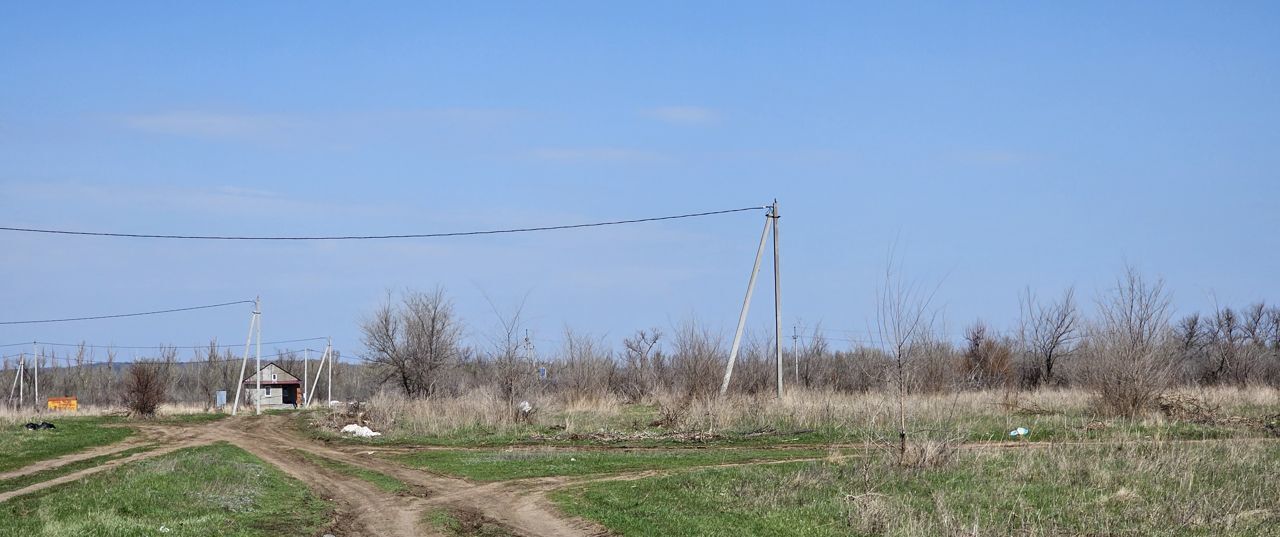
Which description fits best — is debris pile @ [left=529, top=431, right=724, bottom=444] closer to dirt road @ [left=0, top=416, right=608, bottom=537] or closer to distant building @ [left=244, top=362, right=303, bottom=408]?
dirt road @ [left=0, top=416, right=608, bottom=537]

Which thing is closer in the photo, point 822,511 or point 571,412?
point 822,511

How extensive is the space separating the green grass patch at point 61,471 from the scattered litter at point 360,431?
576 centimetres

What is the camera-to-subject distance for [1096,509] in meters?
12.6

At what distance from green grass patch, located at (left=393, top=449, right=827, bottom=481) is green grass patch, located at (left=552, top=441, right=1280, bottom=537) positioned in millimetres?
2799

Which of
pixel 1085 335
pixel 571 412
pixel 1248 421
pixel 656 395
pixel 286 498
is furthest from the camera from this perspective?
pixel 656 395

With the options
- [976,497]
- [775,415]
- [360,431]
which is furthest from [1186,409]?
[360,431]

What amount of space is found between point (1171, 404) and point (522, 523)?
70.0 ft

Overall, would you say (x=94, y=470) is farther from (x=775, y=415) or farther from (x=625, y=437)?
(x=775, y=415)

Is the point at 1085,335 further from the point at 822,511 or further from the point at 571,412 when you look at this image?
the point at 822,511

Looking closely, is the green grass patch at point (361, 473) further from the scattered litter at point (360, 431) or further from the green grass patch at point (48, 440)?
the green grass patch at point (48, 440)

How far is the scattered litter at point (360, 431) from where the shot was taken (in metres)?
31.8

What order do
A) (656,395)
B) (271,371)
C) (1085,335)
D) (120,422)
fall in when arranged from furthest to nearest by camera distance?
1. (271,371)
2. (120,422)
3. (656,395)
4. (1085,335)

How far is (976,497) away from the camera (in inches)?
536

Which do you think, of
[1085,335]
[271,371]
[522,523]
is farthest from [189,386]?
[522,523]
